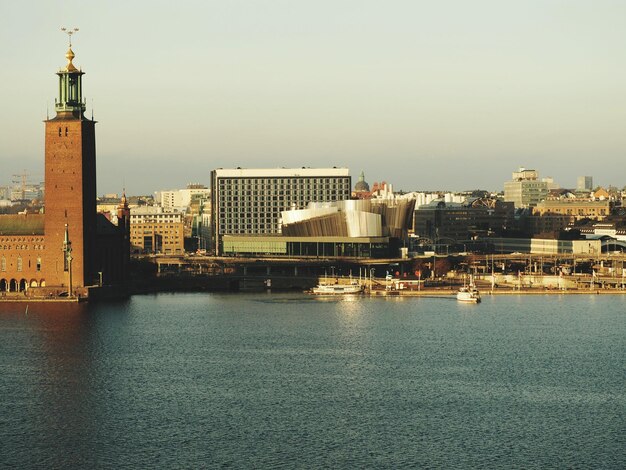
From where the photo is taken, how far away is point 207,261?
10981cm

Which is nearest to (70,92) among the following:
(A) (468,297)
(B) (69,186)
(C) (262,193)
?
(B) (69,186)

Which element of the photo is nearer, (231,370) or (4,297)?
(231,370)

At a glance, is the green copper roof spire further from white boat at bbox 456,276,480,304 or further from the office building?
the office building

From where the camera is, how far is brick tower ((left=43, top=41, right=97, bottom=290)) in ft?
270

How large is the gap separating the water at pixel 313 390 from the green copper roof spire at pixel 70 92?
1501cm

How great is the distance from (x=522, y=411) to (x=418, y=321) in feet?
87.5

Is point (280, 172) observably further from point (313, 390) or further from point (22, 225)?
point (313, 390)

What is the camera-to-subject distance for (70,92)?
83062mm

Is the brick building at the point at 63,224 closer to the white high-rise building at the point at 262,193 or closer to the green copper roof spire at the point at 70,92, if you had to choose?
the green copper roof spire at the point at 70,92

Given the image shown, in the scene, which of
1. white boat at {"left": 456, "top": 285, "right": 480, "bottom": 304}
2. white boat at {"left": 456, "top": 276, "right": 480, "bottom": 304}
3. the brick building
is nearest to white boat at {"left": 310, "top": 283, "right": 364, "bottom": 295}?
white boat at {"left": 456, "top": 285, "right": 480, "bottom": 304}

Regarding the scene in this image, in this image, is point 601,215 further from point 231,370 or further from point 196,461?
point 196,461

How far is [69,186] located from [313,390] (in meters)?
40.3

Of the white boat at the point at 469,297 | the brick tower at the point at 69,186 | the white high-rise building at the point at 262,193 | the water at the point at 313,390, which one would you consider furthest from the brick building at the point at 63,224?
the white high-rise building at the point at 262,193

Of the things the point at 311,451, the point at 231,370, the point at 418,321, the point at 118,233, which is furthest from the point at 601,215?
the point at 311,451
